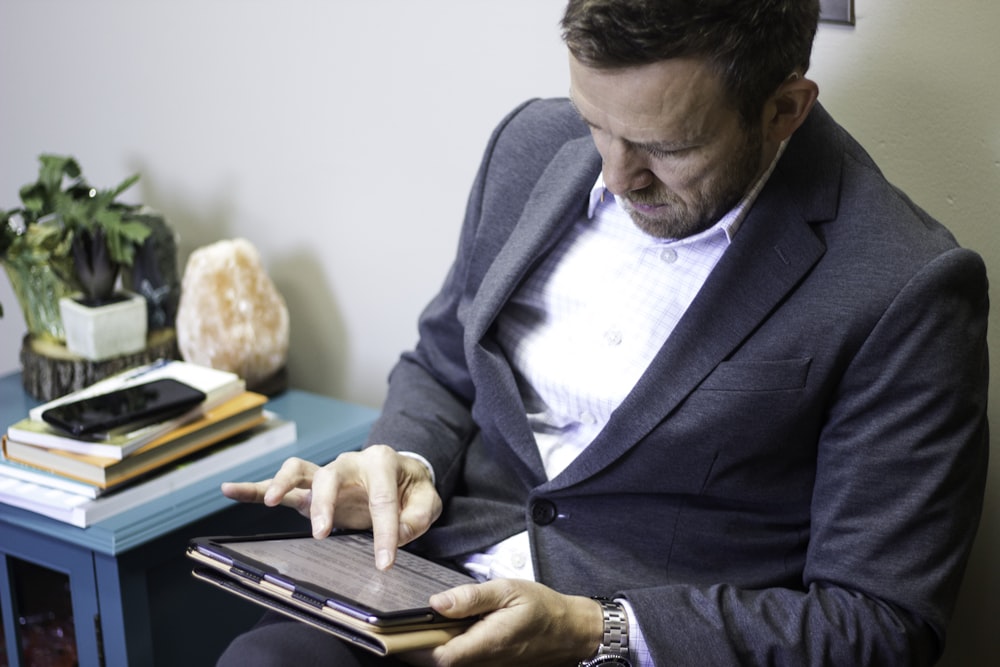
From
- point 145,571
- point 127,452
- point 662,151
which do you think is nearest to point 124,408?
point 127,452

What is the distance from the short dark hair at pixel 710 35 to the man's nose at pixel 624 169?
0.09m

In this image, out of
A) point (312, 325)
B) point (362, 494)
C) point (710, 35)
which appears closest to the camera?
point (710, 35)

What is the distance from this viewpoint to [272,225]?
202cm

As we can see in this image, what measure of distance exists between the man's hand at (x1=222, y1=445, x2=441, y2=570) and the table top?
0.31 metres

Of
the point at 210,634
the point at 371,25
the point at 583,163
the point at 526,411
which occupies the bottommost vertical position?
the point at 210,634

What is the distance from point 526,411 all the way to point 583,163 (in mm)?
293

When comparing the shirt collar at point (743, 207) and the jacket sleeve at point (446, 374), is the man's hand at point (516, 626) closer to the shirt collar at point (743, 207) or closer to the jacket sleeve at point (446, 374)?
the jacket sleeve at point (446, 374)

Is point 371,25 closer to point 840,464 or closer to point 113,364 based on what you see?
point 113,364

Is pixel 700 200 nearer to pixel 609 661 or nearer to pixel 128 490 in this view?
pixel 609 661

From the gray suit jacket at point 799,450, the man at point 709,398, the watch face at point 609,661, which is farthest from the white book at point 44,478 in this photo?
the watch face at point 609,661

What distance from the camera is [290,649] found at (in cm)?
108

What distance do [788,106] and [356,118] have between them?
0.92 m

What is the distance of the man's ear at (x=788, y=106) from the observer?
1.06 meters

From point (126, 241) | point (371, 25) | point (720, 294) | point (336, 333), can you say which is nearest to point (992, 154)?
point (720, 294)
